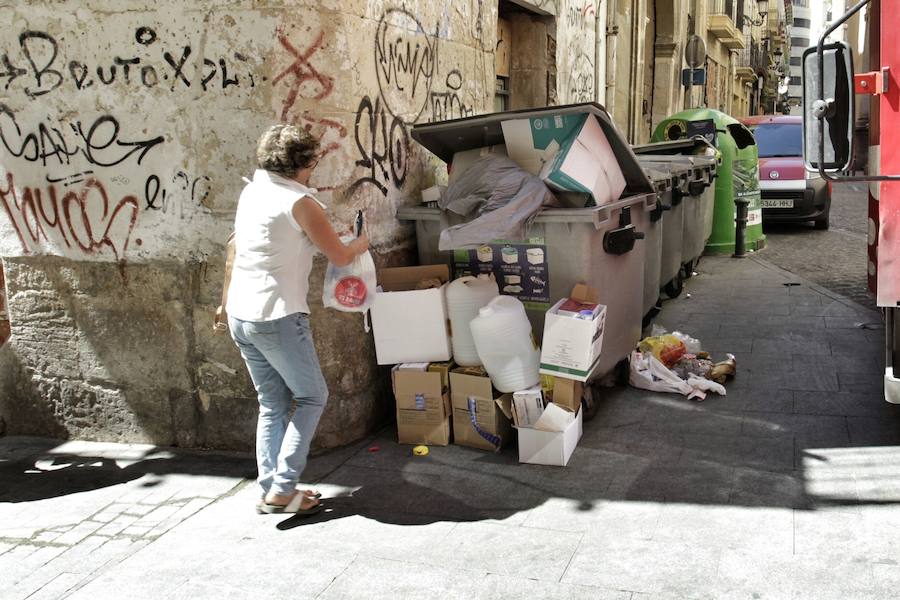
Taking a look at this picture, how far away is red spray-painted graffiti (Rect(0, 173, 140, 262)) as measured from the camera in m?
4.51

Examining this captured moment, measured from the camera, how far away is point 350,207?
4.40 m

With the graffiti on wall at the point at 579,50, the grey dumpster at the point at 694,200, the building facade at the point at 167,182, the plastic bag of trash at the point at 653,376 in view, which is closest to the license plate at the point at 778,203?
the grey dumpster at the point at 694,200

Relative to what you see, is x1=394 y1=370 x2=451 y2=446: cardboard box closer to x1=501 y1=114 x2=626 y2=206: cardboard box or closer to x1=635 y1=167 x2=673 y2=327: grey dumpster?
x1=501 y1=114 x2=626 y2=206: cardboard box

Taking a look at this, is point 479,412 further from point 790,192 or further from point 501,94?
point 790,192

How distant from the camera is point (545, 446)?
4.08m

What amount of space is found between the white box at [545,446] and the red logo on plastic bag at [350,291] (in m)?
1.04

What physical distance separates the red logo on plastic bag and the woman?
0.17 m

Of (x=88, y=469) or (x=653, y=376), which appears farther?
(x=653, y=376)

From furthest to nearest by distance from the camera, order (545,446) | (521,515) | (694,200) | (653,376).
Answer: (694,200), (653,376), (545,446), (521,515)

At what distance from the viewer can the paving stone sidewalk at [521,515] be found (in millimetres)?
3035

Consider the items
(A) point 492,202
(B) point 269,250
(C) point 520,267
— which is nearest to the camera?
(B) point 269,250

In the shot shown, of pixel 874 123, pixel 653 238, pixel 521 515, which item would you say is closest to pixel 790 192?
pixel 653 238

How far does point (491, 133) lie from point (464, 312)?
114cm

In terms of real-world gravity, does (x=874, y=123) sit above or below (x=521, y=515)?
above
